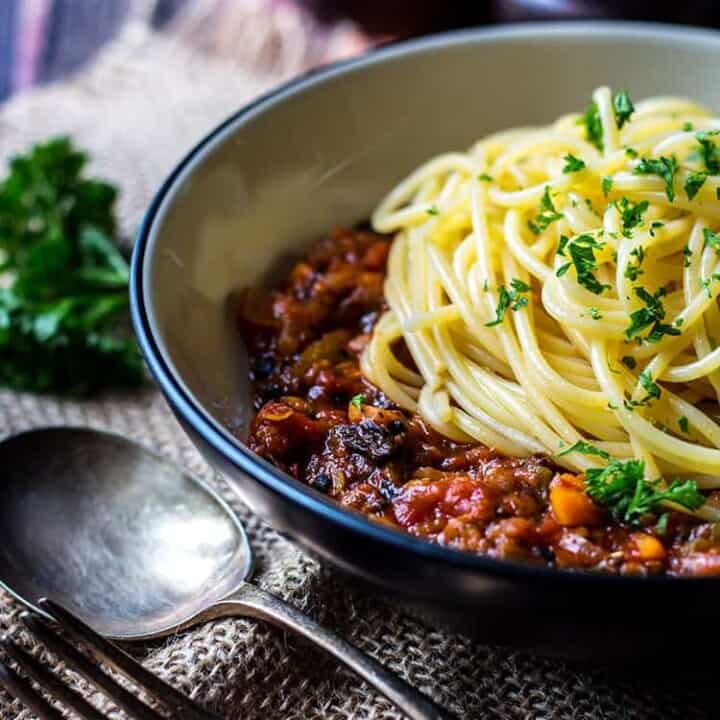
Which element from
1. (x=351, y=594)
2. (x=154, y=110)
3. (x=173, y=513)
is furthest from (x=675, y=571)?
(x=154, y=110)

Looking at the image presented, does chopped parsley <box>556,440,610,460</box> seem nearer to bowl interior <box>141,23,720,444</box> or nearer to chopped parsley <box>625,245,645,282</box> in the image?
chopped parsley <box>625,245,645,282</box>

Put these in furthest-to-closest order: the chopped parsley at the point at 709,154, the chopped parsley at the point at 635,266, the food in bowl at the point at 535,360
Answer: the chopped parsley at the point at 709,154 < the chopped parsley at the point at 635,266 < the food in bowl at the point at 535,360

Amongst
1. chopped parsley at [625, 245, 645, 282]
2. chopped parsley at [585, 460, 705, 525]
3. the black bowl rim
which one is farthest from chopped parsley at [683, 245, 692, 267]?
the black bowl rim

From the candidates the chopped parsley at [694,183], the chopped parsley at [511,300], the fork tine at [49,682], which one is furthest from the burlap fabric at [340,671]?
the chopped parsley at [694,183]

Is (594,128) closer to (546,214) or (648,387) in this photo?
(546,214)

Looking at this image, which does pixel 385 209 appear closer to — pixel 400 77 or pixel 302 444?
pixel 400 77

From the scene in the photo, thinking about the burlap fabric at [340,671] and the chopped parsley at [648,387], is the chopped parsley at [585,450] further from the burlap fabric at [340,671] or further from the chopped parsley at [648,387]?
the burlap fabric at [340,671]

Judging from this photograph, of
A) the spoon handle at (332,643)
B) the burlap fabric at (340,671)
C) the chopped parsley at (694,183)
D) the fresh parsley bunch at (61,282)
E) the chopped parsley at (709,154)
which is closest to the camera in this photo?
the spoon handle at (332,643)

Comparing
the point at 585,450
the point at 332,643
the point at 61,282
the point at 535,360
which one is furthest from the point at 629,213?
the point at 61,282

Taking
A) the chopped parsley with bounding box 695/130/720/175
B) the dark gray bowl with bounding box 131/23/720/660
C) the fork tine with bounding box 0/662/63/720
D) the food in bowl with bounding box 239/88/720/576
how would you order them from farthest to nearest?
the chopped parsley with bounding box 695/130/720/175, the food in bowl with bounding box 239/88/720/576, the fork tine with bounding box 0/662/63/720, the dark gray bowl with bounding box 131/23/720/660
